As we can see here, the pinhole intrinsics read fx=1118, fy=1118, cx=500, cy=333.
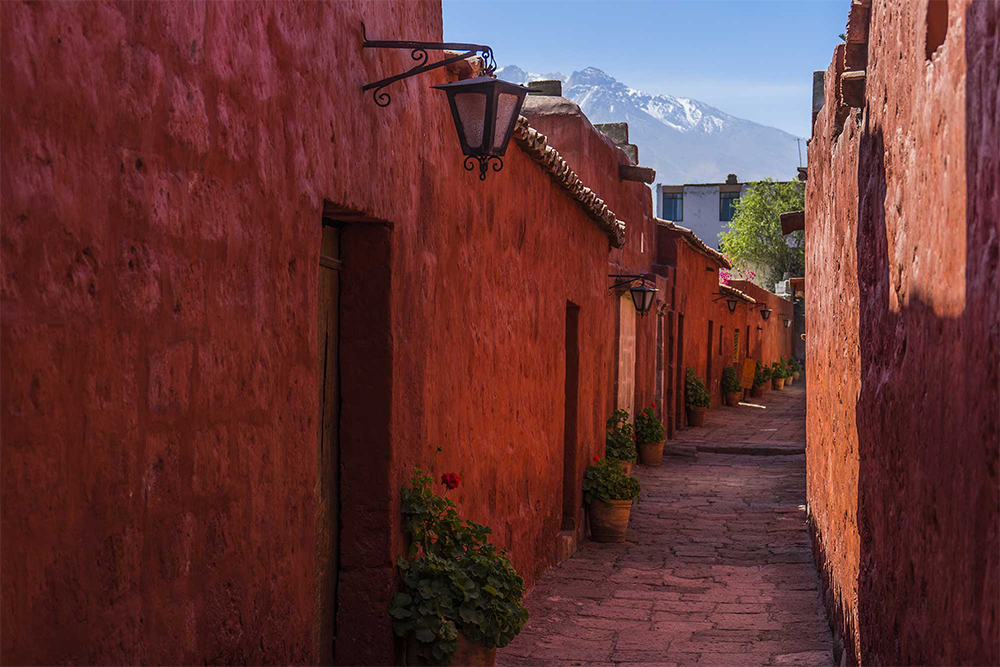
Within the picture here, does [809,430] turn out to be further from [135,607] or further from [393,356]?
[135,607]

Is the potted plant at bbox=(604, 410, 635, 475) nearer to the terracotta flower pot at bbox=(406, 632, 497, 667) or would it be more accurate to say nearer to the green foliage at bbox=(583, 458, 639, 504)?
the green foliage at bbox=(583, 458, 639, 504)

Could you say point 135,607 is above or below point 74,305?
below

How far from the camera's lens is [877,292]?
4906 mm

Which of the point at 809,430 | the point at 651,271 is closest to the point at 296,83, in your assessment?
the point at 809,430

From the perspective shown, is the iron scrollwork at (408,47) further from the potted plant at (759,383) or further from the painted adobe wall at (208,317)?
the potted plant at (759,383)

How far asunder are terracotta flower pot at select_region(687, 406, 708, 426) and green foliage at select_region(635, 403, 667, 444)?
502cm

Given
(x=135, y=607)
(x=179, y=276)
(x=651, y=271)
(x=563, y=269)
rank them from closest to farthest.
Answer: (x=135, y=607)
(x=179, y=276)
(x=563, y=269)
(x=651, y=271)

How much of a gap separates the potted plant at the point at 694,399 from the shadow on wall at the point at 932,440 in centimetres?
1567

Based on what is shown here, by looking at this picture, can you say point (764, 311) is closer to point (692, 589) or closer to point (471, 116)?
point (692, 589)

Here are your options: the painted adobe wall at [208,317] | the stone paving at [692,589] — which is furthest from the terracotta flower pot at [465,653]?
the stone paving at [692,589]

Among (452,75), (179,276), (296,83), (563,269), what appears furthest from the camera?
(563,269)

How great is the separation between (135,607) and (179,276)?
0.95 meters

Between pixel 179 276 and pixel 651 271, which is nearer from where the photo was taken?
pixel 179 276

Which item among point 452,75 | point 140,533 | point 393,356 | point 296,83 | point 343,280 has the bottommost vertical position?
point 140,533
